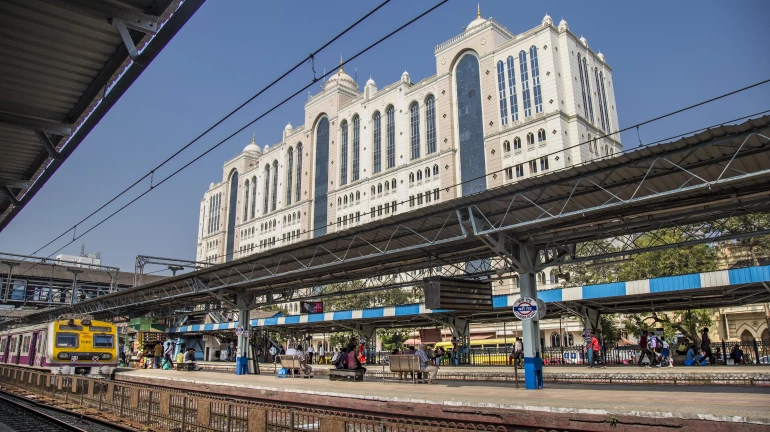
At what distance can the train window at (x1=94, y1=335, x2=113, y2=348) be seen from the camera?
76.6 feet

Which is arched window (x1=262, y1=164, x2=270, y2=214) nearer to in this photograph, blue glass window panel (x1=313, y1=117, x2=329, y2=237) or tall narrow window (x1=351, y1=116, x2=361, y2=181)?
blue glass window panel (x1=313, y1=117, x2=329, y2=237)

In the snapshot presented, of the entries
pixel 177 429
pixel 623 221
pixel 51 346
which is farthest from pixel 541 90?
pixel 177 429

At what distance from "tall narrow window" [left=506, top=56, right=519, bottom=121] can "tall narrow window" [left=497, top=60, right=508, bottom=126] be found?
0.87 metres

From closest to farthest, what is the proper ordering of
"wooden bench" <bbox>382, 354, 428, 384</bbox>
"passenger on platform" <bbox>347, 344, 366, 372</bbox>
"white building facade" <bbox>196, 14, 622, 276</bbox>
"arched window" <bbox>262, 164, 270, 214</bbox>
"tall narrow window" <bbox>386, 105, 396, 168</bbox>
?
"wooden bench" <bbox>382, 354, 428, 384</bbox>, "passenger on platform" <bbox>347, 344, 366, 372</bbox>, "white building facade" <bbox>196, 14, 622, 276</bbox>, "tall narrow window" <bbox>386, 105, 396, 168</bbox>, "arched window" <bbox>262, 164, 270, 214</bbox>

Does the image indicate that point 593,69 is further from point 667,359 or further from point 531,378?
point 531,378

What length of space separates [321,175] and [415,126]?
21.4 m

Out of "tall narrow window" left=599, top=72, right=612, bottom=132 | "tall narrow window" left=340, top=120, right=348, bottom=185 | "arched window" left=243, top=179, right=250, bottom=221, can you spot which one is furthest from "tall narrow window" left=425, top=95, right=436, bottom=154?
"arched window" left=243, top=179, right=250, bottom=221

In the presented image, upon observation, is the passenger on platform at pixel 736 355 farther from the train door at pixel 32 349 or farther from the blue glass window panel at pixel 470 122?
the blue glass window panel at pixel 470 122

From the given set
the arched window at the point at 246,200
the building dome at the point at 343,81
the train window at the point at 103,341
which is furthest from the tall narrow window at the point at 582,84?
the arched window at the point at 246,200

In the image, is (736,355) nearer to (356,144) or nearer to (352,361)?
(352,361)

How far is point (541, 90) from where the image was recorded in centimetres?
6041

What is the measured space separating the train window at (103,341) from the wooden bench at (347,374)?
11949 mm

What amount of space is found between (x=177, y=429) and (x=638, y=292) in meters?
18.2

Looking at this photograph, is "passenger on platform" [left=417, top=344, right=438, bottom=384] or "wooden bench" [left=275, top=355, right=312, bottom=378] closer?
"passenger on platform" [left=417, top=344, right=438, bottom=384]
